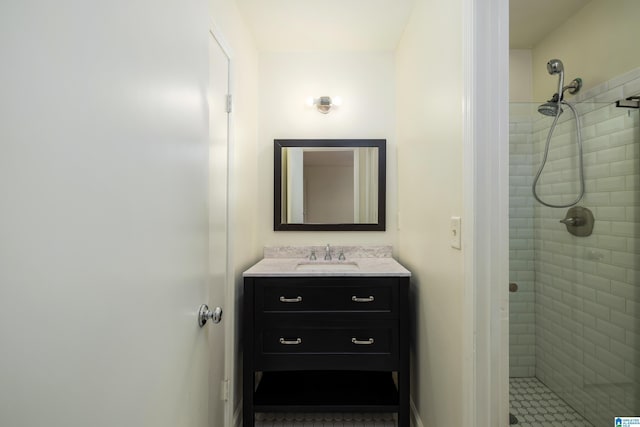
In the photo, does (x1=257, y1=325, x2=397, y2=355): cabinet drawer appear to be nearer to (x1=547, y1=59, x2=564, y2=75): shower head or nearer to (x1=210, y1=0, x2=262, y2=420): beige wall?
(x1=210, y1=0, x2=262, y2=420): beige wall

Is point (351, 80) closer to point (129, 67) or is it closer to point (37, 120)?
point (129, 67)

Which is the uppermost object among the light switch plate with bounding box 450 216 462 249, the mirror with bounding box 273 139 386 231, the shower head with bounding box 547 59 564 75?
the shower head with bounding box 547 59 564 75

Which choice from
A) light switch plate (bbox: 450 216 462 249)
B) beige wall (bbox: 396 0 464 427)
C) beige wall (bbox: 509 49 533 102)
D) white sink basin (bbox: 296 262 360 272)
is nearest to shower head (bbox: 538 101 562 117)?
beige wall (bbox: 509 49 533 102)

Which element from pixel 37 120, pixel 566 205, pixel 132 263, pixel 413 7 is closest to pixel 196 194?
pixel 132 263

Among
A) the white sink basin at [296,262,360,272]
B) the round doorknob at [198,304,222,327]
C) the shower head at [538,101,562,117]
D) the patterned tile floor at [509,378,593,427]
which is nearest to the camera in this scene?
the round doorknob at [198,304,222,327]

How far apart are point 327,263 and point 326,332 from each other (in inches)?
22.2

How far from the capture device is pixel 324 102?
2.14 meters

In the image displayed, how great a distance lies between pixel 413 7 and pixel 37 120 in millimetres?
1959

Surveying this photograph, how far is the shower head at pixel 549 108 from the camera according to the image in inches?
71.0

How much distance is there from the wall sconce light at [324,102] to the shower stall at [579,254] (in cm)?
116

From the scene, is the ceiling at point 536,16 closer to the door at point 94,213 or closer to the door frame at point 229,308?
the door frame at point 229,308

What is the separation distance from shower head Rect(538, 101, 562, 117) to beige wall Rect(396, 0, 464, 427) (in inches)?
31.9

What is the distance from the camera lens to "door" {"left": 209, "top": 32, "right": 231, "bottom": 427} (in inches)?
52.4

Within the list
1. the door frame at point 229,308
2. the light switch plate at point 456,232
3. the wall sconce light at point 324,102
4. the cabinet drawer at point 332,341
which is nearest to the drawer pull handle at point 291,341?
the cabinet drawer at point 332,341
